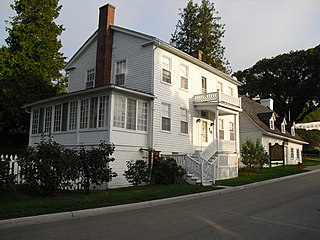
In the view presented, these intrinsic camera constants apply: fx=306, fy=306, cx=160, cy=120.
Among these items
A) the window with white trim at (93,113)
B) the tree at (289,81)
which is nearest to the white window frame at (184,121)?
the window with white trim at (93,113)

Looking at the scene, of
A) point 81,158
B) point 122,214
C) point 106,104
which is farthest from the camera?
point 106,104

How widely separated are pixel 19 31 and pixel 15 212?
25232 millimetres

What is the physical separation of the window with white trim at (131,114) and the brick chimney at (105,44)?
3.90 m

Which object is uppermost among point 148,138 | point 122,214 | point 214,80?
point 214,80

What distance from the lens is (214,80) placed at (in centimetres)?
2444

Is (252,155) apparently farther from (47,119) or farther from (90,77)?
(47,119)

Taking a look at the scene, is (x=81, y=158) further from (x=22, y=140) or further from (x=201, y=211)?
(x=22, y=140)

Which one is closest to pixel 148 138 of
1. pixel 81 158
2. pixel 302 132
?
pixel 81 158

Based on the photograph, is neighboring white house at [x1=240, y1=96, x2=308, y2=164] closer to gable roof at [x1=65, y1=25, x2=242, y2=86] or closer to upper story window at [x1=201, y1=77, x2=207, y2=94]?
gable roof at [x1=65, y1=25, x2=242, y2=86]

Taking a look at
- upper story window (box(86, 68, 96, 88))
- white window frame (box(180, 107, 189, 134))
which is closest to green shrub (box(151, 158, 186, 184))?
white window frame (box(180, 107, 189, 134))

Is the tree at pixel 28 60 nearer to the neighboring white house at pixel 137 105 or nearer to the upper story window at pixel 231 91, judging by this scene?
the neighboring white house at pixel 137 105

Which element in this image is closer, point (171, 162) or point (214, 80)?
point (171, 162)

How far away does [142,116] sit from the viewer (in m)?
17.9

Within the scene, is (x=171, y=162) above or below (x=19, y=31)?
below
